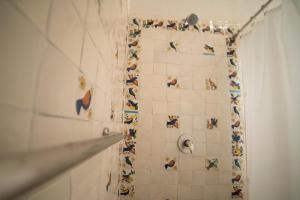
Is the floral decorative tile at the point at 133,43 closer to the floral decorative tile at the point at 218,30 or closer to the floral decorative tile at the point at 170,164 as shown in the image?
the floral decorative tile at the point at 218,30

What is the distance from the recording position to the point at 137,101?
135cm

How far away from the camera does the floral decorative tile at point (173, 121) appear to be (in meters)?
1.35

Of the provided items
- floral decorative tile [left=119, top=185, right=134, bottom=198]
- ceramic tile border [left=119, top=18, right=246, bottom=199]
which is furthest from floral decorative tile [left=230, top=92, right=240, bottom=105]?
floral decorative tile [left=119, top=185, right=134, bottom=198]

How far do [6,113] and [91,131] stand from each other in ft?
0.88

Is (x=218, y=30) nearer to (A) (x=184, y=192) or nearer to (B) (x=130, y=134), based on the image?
(B) (x=130, y=134)

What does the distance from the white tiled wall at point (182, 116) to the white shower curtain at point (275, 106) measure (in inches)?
9.1

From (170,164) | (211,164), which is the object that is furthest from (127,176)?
(211,164)

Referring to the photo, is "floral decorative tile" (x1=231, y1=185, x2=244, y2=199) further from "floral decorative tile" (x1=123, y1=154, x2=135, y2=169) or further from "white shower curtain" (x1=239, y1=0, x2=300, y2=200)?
"floral decorative tile" (x1=123, y1=154, x2=135, y2=169)

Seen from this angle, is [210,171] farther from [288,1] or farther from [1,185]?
[1,185]

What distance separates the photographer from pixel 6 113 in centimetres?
14

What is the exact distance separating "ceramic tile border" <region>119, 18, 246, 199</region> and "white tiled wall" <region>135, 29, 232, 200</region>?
42 millimetres

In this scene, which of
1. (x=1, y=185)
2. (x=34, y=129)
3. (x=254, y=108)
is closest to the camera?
(x=1, y=185)

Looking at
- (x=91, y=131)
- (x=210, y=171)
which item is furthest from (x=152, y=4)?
(x=210, y=171)

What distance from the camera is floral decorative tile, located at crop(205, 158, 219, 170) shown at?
4.36 feet
